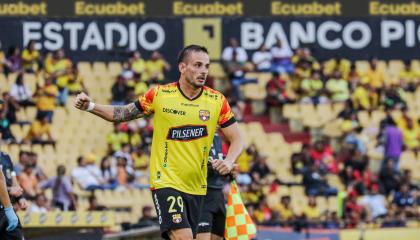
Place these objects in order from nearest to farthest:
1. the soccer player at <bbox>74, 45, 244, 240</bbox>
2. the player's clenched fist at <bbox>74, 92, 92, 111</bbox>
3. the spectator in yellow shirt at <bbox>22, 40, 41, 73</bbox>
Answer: the player's clenched fist at <bbox>74, 92, 92, 111</bbox>
the soccer player at <bbox>74, 45, 244, 240</bbox>
the spectator in yellow shirt at <bbox>22, 40, 41, 73</bbox>

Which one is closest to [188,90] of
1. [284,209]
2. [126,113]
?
[126,113]

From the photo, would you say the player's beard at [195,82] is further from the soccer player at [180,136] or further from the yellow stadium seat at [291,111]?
the yellow stadium seat at [291,111]

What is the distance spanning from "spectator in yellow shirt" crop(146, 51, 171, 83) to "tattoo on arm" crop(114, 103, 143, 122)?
16123 millimetres

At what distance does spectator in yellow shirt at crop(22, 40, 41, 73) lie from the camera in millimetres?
28500

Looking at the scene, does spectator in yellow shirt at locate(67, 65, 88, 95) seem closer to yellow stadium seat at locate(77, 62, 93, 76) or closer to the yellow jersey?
yellow stadium seat at locate(77, 62, 93, 76)

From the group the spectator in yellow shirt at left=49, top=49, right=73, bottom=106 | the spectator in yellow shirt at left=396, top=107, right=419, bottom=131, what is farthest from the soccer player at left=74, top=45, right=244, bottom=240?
the spectator in yellow shirt at left=396, top=107, right=419, bottom=131

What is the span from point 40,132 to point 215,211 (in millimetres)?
12157

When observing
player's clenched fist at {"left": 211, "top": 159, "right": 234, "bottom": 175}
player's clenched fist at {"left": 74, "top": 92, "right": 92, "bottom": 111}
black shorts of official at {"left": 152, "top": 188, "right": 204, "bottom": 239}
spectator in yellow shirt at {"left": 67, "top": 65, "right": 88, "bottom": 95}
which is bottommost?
spectator in yellow shirt at {"left": 67, "top": 65, "right": 88, "bottom": 95}

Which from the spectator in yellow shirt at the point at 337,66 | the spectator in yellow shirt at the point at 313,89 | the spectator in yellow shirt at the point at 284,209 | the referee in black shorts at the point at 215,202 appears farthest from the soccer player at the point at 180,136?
the spectator in yellow shirt at the point at 337,66

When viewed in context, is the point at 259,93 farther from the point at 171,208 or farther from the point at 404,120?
the point at 171,208

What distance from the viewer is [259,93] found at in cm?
3031

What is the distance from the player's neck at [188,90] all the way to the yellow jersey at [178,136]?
0.8 inches

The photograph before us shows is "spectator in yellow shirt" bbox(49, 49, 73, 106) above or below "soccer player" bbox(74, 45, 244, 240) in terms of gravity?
below

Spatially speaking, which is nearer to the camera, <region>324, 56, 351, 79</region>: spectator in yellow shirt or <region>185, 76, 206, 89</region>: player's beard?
<region>185, 76, 206, 89</region>: player's beard
